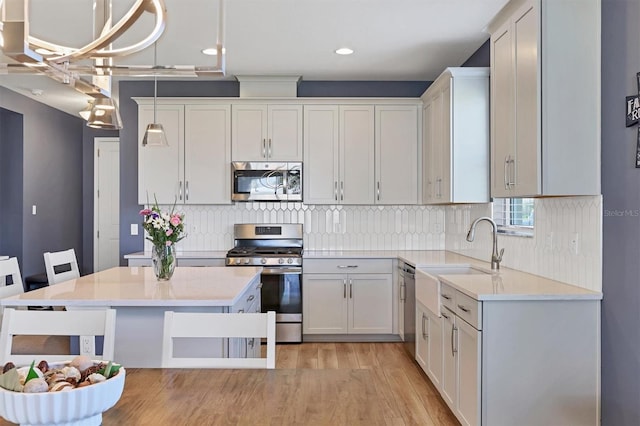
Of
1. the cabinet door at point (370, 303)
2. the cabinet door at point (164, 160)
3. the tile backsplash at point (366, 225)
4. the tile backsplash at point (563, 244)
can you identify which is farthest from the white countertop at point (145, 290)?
the tile backsplash at point (366, 225)

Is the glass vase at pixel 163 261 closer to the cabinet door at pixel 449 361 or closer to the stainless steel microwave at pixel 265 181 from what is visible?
the cabinet door at pixel 449 361

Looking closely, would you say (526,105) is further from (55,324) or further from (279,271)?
(279,271)

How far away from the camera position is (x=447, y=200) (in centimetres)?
395

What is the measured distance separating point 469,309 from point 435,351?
865 millimetres

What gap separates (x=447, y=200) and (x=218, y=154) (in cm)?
229

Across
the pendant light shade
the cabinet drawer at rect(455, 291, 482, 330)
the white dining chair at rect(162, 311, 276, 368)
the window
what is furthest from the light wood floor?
the window

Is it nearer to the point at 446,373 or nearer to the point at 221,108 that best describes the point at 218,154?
the point at 221,108

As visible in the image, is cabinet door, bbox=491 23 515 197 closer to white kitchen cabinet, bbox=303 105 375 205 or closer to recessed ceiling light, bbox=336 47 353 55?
recessed ceiling light, bbox=336 47 353 55

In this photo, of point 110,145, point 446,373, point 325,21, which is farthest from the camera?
point 110,145

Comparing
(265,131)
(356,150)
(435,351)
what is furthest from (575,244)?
(265,131)

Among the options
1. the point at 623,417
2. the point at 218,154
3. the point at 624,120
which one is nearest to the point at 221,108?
the point at 218,154

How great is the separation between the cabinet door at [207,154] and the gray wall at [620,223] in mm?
3403

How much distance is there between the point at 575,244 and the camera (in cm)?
266

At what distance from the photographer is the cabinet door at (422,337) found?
3.54 m
